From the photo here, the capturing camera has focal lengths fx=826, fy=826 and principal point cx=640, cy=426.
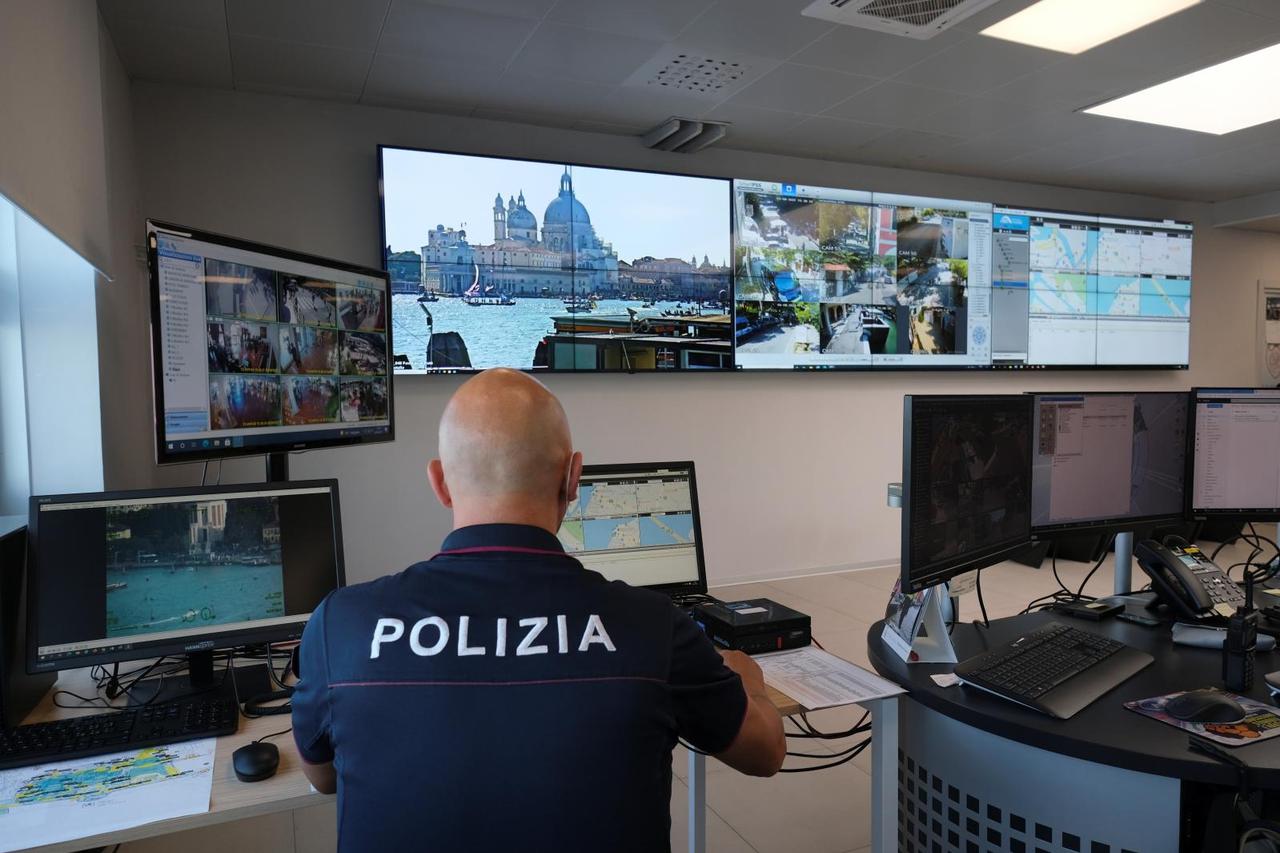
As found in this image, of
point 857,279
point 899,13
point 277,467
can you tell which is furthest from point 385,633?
point 857,279

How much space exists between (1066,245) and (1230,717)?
17.5ft

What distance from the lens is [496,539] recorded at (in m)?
1.08

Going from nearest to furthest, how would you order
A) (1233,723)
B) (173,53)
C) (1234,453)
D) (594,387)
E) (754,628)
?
(1233,723) → (754,628) → (1234,453) → (173,53) → (594,387)

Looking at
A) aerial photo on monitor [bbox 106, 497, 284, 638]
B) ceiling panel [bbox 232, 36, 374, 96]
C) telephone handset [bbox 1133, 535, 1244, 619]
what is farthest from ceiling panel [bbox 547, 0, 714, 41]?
telephone handset [bbox 1133, 535, 1244, 619]

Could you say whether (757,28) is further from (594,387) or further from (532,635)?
(532,635)

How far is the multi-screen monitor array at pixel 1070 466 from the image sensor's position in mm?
1635

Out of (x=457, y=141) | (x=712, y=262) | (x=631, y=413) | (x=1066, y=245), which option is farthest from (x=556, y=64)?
(x=1066, y=245)

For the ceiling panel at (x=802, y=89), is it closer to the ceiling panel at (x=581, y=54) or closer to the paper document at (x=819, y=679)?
the ceiling panel at (x=581, y=54)

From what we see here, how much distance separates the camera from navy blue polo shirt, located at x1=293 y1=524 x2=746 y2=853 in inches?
37.4

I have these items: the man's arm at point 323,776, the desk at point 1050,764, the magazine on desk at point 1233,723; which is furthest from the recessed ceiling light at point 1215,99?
the man's arm at point 323,776

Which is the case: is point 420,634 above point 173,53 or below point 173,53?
below

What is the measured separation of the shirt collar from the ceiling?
8.68 feet

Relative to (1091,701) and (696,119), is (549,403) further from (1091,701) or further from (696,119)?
(696,119)

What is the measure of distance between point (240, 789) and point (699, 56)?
335 centimetres
